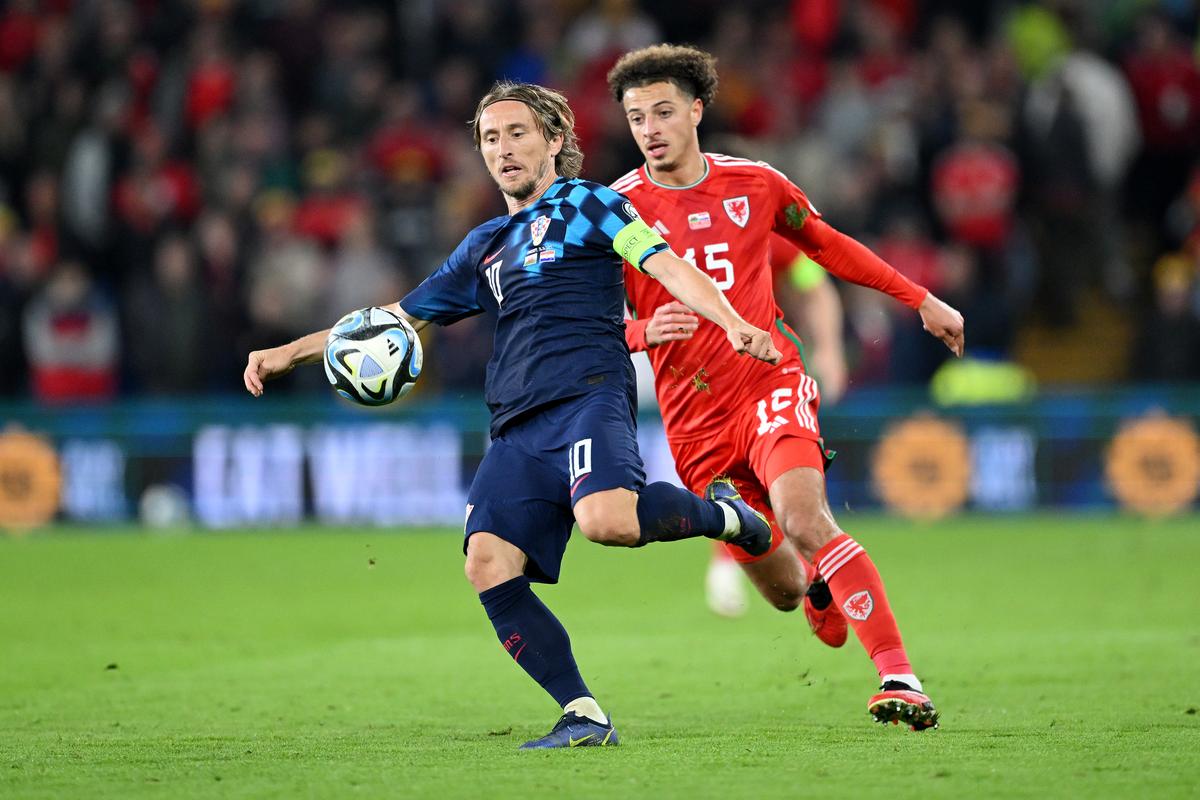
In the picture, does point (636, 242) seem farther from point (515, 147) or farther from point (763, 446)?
point (763, 446)

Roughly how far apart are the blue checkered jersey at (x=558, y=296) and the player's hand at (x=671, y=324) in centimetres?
25

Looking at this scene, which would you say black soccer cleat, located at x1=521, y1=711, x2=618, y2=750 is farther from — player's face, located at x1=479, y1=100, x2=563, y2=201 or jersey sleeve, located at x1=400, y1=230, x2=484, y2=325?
player's face, located at x1=479, y1=100, x2=563, y2=201

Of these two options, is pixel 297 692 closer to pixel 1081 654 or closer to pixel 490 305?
pixel 490 305

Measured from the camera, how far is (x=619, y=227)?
641cm

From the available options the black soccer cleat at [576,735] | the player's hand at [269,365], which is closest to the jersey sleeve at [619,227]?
the player's hand at [269,365]

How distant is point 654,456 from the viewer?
Result: 16.4m

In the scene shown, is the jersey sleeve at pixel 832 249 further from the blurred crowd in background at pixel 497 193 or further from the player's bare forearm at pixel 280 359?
the blurred crowd in background at pixel 497 193

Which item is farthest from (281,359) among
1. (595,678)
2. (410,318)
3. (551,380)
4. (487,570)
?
(595,678)

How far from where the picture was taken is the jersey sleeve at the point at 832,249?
24.0ft

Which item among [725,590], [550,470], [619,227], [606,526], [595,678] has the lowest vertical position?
[725,590]

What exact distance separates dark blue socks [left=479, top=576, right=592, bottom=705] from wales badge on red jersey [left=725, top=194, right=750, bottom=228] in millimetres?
1874

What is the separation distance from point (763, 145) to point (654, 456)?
363cm

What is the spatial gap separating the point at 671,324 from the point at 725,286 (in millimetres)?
509

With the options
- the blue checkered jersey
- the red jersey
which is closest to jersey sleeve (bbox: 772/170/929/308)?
the red jersey
